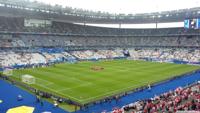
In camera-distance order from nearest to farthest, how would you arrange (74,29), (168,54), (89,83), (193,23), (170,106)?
(170,106), (89,83), (193,23), (168,54), (74,29)

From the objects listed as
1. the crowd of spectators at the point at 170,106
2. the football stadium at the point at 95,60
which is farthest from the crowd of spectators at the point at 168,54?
the crowd of spectators at the point at 170,106

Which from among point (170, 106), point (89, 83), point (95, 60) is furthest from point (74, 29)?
point (170, 106)

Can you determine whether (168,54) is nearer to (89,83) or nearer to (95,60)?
(95,60)

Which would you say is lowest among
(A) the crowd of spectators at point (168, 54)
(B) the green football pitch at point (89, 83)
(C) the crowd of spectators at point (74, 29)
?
(B) the green football pitch at point (89, 83)

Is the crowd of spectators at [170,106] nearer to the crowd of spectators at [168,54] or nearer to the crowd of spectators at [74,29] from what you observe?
the crowd of spectators at [168,54]

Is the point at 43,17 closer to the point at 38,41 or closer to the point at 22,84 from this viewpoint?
the point at 38,41

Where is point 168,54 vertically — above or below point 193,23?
below

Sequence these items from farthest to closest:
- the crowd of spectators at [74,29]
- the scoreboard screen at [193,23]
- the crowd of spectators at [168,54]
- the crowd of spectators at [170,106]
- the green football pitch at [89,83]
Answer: the crowd of spectators at [74,29], the crowd of spectators at [168,54], the scoreboard screen at [193,23], the green football pitch at [89,83], the crowd of spectators at [170,106]

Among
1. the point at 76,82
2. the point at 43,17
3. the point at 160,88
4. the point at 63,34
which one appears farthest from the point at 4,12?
the point at 160,88

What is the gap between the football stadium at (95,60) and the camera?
2820 centimetres

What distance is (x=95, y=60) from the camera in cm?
7419

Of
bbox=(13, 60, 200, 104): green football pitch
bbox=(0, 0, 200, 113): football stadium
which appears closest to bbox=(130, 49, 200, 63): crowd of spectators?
bbox=(0, 0, 200, 113): football stadium

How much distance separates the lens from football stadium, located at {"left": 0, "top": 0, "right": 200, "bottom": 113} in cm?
2820

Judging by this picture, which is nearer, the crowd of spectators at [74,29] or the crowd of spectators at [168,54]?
the crowd of spectators at [168,54]
